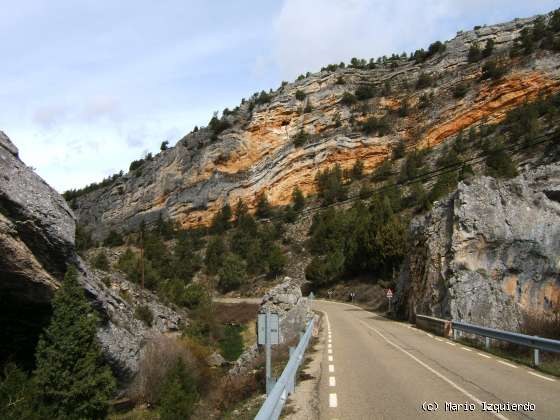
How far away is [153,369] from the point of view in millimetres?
19984

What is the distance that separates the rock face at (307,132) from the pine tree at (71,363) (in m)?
A: 78.7

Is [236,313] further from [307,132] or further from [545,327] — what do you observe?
[307,132]

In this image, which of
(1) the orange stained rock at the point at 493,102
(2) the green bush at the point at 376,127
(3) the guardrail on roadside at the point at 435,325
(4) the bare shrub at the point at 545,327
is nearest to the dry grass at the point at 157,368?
(3) the guardrail on roadside at the point at 435,325

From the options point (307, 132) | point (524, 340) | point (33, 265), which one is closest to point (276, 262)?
point (307, 132)

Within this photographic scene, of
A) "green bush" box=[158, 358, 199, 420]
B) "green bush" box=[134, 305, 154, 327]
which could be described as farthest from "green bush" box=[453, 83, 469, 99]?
"green bush" box=[158, 358, 199, 420]

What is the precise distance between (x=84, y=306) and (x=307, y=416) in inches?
374

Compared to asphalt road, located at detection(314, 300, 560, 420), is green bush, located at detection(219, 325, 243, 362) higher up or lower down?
lower down

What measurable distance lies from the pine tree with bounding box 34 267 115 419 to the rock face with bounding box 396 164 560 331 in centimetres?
1522

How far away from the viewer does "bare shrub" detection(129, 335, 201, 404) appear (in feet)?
63.1

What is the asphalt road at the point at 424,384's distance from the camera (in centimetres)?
780

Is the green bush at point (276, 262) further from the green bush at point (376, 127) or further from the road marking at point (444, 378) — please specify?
the road marking at point (444, 378)

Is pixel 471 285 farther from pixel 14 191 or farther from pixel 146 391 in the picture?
pixel 14 191

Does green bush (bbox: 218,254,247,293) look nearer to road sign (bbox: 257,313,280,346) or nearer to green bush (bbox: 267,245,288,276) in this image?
green bush (bbox: 267,245,288,276)

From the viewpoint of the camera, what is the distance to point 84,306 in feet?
49.0
